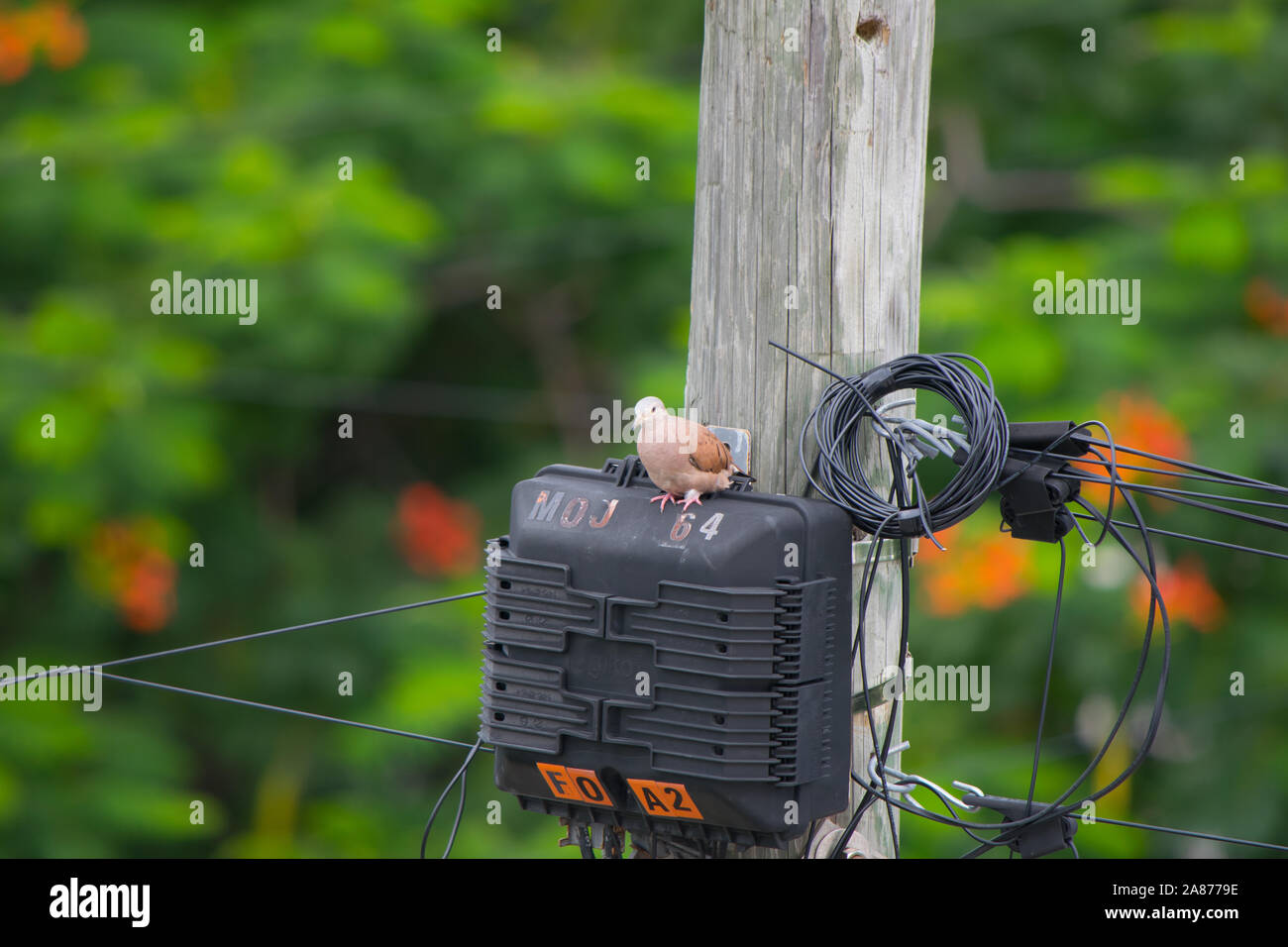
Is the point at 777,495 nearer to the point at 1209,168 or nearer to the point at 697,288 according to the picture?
the point at 697,288

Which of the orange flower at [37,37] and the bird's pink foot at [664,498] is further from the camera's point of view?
the orange flower at [37,37]

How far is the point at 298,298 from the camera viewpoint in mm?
7254

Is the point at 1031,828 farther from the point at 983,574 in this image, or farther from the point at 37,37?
the point at 37,37

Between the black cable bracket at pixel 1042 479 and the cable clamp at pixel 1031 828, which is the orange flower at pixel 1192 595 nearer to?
the cable clamp at pixel 1031 828

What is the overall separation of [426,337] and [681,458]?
23.9ft

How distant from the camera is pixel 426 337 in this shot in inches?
385

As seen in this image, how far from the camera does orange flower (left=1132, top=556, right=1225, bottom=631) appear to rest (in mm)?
6211

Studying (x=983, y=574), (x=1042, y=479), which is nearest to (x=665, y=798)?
(x=1042, y=479)

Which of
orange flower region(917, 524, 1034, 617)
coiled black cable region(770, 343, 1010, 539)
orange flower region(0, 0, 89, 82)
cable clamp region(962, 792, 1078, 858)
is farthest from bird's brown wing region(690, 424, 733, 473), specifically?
orange flower region(0, 0, 89, 82)

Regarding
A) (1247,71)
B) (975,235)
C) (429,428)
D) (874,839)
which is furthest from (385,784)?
(1247,71)

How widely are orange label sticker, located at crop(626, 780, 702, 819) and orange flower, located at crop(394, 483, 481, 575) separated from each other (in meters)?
6.19

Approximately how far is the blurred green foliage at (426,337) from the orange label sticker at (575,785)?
2815mm

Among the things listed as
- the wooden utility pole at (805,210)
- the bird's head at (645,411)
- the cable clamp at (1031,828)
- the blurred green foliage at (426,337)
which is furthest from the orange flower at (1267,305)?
the bird's head at (645,411)

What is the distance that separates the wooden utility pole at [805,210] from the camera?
2.93 meters
